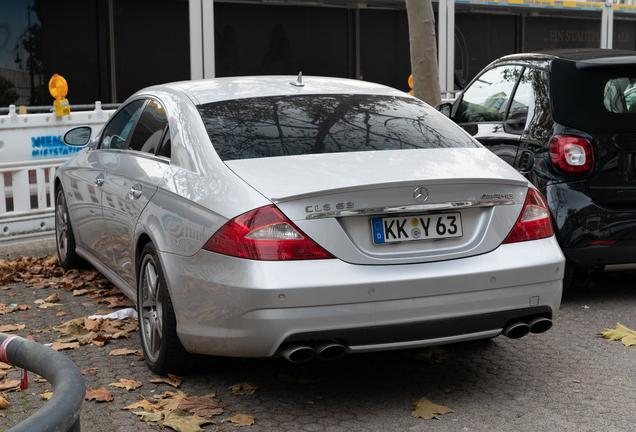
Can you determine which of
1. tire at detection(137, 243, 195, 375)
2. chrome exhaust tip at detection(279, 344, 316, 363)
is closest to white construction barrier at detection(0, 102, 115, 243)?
tire at detection(137, 243, 195, 375)

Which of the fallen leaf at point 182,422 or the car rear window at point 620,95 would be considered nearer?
the fallen leaf at point 182,422

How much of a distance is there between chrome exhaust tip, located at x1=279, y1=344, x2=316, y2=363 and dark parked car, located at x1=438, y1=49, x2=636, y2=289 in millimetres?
2609

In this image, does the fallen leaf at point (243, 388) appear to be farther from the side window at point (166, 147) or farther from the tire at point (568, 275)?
the tire at point (568, 275)

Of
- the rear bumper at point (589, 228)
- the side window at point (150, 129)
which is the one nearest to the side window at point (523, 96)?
the rear bumper at point (589, 228)

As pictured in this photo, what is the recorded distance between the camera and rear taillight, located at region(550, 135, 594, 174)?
529 cm

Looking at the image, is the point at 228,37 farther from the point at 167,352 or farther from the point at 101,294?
the point at 167,352

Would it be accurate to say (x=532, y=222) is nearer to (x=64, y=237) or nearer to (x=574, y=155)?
(x=574, y=155)

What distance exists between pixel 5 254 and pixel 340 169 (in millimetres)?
5534

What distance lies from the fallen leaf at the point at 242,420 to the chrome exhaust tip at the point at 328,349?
0.47m

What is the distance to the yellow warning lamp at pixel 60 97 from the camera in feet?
33.5

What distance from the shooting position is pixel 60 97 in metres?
10.7

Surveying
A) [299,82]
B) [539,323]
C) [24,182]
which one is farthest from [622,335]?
[24,182]

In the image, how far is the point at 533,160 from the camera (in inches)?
218

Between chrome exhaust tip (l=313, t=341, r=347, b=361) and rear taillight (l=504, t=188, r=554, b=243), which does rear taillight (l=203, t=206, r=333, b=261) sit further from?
rear taillight (l=504, t=188, r=554, b=243)
